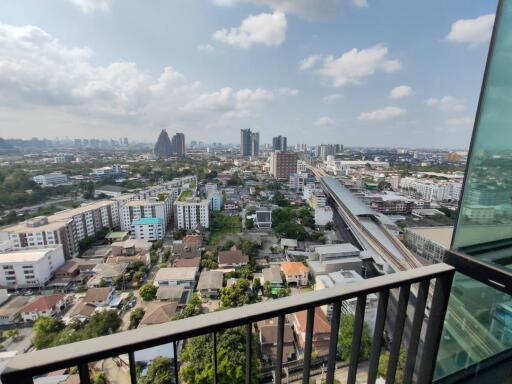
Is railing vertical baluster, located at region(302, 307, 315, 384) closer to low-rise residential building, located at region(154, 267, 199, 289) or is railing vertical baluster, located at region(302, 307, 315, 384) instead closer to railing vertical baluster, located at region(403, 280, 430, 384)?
railing vertical baluster, located at region(403, 280, 430, 384)

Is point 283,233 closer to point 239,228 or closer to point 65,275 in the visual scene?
point 239,228

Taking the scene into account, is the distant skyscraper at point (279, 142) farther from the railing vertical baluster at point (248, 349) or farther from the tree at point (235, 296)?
the railing vertical baluster at point (248, 349)

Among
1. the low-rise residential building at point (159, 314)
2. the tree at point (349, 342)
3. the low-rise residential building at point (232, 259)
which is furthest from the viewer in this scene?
the low-rise residential building at point (232, 259)

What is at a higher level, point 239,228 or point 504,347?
point 504,347

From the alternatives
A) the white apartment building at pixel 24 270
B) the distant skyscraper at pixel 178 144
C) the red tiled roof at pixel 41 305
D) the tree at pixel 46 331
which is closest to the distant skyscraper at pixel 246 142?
the distant skyscraper at pixel 178 144

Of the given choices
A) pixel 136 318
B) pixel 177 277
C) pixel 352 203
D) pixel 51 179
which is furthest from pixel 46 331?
pixel 51 179

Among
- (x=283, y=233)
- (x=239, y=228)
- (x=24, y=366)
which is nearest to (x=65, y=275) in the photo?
(x=239, y=228)
